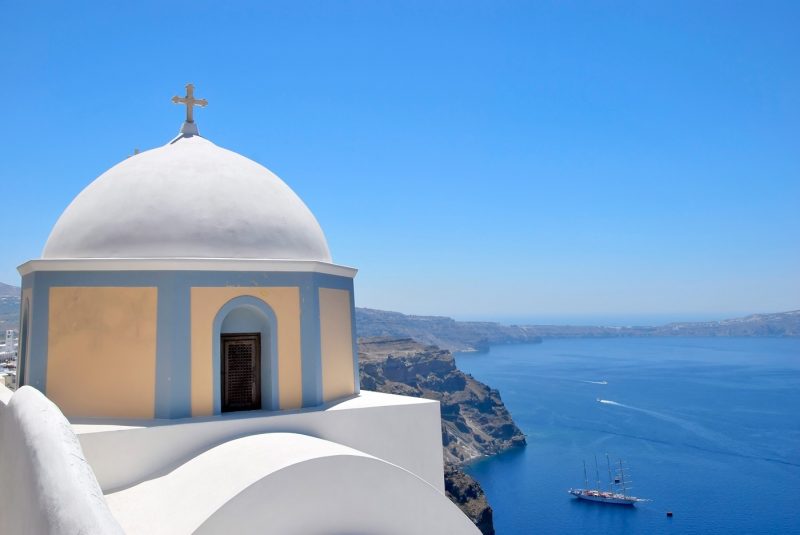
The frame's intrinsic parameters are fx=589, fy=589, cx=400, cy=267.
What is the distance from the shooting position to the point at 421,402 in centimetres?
743

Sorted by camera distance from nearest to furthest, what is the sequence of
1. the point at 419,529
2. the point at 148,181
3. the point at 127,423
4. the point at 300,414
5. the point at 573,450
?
the point at 419,529
the point at 127,423
the point at 300,414
the point at 148,181
the point at 573,450

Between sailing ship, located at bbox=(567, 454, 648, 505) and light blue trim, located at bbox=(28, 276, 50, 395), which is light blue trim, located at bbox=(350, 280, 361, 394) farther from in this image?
sailing ship, located at bbox=(567, 454, 648, 505)

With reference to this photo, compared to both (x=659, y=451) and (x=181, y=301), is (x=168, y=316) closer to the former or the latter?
(x=181, y=301)

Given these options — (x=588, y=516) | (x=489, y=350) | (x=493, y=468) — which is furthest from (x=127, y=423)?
(x=489, y=350)

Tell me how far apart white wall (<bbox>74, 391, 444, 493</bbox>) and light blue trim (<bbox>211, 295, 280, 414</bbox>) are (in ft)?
0.73

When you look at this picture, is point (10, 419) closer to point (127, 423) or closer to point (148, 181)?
point (127, 423)

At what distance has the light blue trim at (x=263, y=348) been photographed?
661cm

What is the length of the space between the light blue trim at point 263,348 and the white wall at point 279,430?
22 cm

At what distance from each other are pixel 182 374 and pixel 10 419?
66.0 inches

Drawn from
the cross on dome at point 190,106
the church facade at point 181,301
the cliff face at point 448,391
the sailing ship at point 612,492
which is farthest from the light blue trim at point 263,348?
the sailing ship at point 612,492

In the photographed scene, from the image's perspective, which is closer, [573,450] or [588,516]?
[588,516]

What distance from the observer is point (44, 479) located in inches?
132

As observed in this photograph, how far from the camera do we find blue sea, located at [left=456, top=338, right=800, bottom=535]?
1630 inches

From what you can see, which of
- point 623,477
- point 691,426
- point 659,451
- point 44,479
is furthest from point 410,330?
point 44,479
